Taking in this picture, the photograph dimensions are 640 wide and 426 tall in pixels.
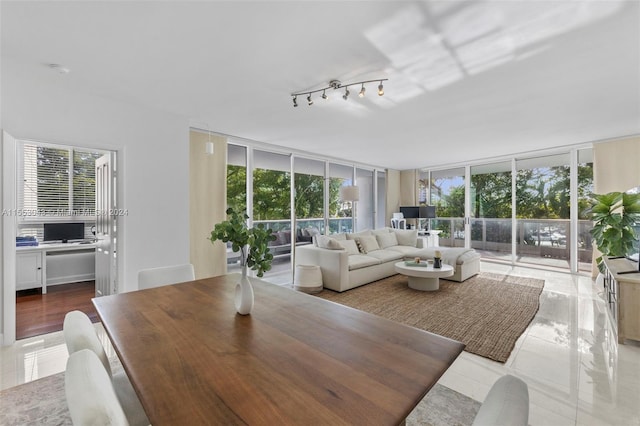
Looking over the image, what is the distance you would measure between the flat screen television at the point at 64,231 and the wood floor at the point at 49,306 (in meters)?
0.85

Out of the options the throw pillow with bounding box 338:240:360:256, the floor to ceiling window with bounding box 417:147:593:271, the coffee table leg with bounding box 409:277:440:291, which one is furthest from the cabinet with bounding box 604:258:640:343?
Answer: the throw pillow with bounding box 338:240:360:256

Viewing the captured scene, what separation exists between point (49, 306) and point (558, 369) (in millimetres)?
5921

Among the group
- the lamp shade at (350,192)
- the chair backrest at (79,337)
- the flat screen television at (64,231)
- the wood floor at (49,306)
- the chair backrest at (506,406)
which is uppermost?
the lamp shade at (350,192)

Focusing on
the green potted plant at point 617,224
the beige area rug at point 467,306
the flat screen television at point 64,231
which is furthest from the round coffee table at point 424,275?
the flat screen television at point 64,231

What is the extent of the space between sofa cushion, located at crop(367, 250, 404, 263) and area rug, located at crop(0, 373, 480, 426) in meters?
3.10

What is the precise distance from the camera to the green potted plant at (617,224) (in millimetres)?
3752

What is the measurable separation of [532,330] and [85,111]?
18.0 ft

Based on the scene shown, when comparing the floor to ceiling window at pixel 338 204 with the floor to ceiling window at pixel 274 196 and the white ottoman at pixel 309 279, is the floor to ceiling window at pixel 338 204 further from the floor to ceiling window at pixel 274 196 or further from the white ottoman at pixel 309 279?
the white ottoman at pixel 309 279

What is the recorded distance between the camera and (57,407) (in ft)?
6.23

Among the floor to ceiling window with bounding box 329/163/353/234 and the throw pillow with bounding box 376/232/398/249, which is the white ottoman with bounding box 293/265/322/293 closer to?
the throw pillow with bounding box 376/232/398/249

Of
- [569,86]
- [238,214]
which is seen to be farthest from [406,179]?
[238,214]

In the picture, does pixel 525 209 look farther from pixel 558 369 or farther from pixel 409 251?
pixel 558 369

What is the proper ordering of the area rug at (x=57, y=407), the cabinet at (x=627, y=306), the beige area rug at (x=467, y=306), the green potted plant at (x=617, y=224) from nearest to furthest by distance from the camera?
the area rug at (x=57, y=407), the cabinet at (x=627, y=306), the beige area rug at (x=467, y=306), the green potted plant at (x=617, y=224)

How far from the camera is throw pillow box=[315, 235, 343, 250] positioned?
462cm
